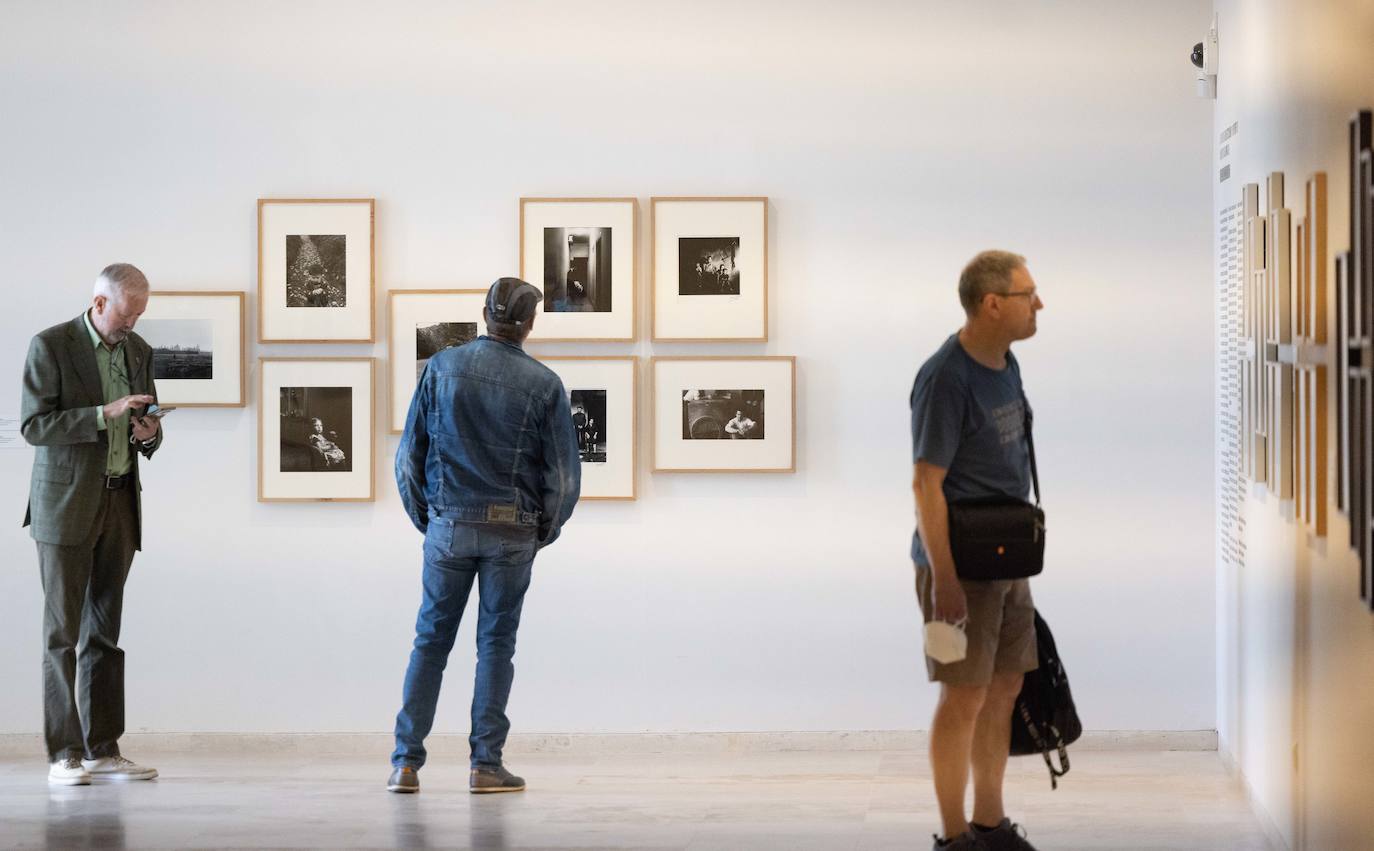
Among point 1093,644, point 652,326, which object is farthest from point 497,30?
point 1093,644

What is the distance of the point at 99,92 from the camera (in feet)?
20.5

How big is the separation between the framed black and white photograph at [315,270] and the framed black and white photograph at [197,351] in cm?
14

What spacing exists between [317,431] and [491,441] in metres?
1.28

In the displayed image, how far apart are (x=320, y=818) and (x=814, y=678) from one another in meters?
2.01

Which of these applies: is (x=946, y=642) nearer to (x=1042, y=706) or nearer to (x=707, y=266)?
(x=1042, y=706)

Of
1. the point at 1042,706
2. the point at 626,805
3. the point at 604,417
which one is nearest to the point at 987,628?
the point at 1042,706

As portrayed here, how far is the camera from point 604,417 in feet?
20.3

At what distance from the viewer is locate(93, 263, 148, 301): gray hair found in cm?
551

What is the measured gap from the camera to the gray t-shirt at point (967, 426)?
3.95 meters

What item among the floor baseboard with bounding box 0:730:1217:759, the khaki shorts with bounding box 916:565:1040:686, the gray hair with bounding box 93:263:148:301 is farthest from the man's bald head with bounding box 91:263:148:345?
the khaki shorts with bounding box 916:565:1040:686

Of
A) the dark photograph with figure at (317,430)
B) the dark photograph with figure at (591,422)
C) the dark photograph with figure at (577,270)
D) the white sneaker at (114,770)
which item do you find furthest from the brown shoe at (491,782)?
the dark photograph with figure at (577,270)

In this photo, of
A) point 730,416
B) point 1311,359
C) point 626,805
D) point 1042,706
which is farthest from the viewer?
point 730,416

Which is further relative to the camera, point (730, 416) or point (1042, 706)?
point (730, 416)

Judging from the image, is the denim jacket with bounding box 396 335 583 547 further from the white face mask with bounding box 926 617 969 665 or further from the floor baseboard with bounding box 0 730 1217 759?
the white face mask with bounding box 926 617 969 665
